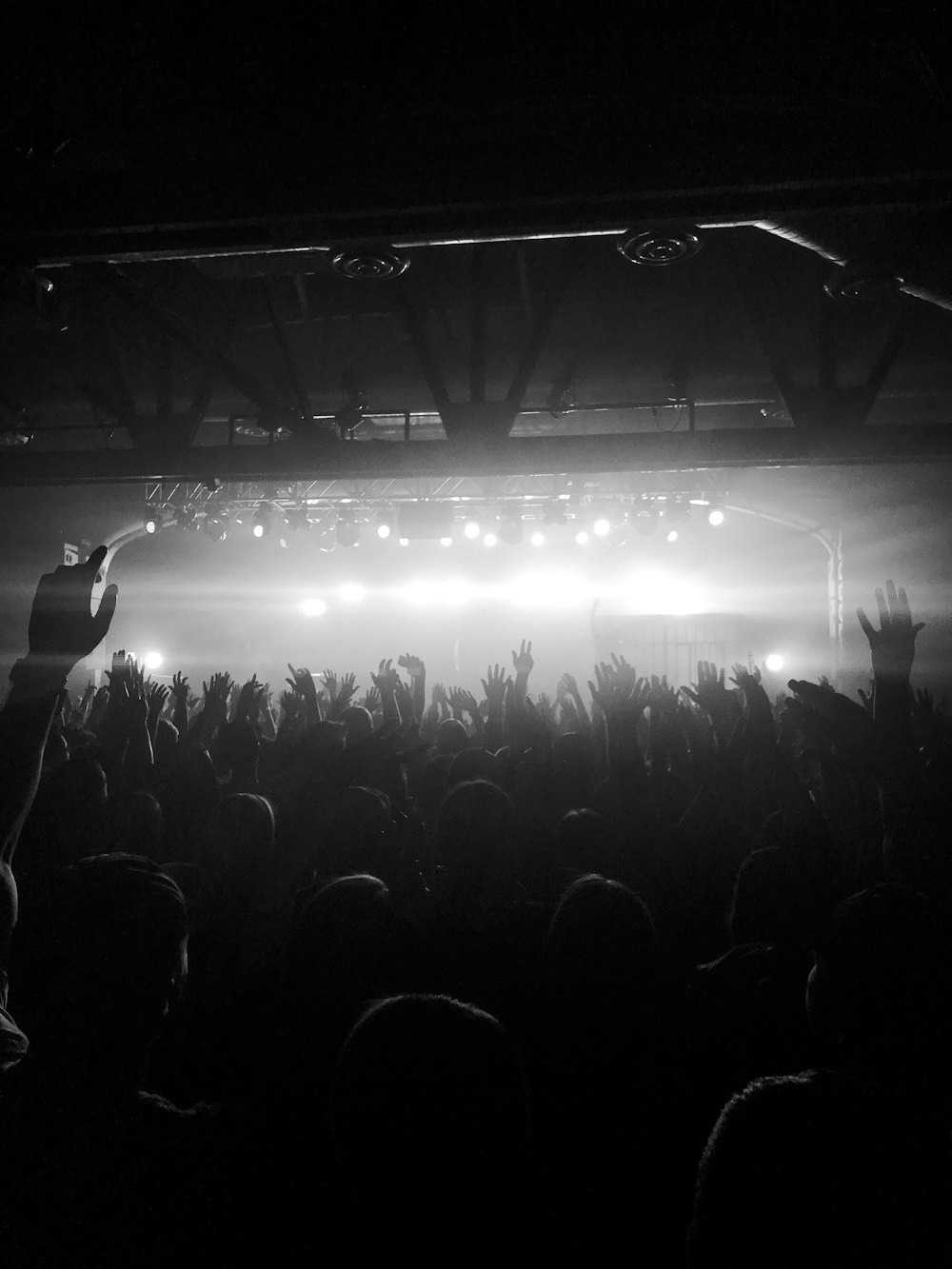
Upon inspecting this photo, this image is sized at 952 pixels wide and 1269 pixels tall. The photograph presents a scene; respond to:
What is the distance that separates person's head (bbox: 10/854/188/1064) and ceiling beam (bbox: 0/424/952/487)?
4.49m

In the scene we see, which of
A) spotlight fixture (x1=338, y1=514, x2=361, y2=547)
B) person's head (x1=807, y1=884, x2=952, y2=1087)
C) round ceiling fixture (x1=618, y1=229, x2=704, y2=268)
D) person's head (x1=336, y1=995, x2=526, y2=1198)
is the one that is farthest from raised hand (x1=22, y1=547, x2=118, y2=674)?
spotlight fixture (x1=338, y1=514, x2=361, y2=547)

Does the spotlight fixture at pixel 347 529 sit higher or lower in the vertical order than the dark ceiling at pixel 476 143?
higher

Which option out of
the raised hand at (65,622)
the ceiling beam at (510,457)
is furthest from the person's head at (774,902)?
the ceiling beam at (510,457)

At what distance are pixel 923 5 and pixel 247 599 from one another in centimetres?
1858

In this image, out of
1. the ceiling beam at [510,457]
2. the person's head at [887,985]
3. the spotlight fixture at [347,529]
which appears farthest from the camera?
the spotlight fixture at [347,529]

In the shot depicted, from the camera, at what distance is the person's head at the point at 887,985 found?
4.48 feet

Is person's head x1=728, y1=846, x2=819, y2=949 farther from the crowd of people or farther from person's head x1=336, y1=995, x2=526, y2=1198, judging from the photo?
person's head x1=336, y1=995, x2=526, y2=1198

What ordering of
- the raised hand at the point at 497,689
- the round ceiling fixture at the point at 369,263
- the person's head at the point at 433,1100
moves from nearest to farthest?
the person's head at the point at 433,1100 → the round ceiling fixture at the point at 369,263 → the raised hand at the point at 497,689

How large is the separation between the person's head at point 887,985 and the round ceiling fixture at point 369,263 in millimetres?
3134

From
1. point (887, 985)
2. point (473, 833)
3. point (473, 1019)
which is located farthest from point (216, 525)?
point (887, 985)

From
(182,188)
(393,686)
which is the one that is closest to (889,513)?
(393,686)

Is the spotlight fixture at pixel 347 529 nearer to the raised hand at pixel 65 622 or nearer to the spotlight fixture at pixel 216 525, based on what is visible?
the spotlight fixture at pixel 216 525

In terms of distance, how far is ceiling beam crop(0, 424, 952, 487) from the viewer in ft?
17.4

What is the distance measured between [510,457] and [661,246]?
2541 mm
